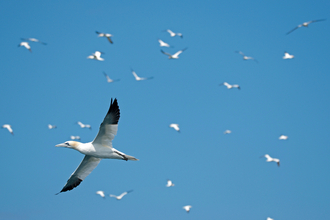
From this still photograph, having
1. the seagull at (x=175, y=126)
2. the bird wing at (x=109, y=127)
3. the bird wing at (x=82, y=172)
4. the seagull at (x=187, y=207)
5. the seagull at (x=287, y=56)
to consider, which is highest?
the bird wing at (x=109, y=127)

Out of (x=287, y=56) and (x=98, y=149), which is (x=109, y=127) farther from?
(x=287, y=56)

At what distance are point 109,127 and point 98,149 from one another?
1.60 meters

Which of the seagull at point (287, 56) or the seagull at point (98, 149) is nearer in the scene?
the seagull at point (98, 149)

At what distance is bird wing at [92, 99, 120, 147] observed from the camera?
56.3ft

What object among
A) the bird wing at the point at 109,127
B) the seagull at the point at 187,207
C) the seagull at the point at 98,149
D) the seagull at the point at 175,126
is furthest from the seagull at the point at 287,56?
the bird wing at the point at 109,127

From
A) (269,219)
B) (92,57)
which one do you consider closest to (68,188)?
(92,57)

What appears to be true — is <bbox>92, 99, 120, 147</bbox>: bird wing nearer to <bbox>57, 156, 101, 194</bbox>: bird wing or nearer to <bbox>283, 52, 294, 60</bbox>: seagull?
<bbox>57, 156, 101, 194</bbox>: bird wing

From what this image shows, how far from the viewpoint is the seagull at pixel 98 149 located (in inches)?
680

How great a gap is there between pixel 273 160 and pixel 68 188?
2485cm

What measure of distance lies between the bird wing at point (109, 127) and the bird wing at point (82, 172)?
2238mm

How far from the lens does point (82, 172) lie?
2062 cm

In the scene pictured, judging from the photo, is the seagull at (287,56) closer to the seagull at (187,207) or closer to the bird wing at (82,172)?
the seagull at (187,207)

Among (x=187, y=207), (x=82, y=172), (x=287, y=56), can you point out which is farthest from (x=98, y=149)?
(x=187, y=207)

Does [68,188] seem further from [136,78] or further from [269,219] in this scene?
[269,219]
